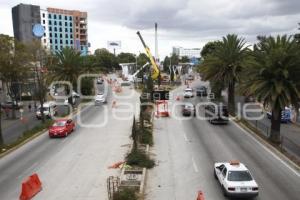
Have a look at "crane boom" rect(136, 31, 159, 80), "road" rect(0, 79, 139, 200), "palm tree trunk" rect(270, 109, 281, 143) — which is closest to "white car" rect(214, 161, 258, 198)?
"road" rect(0, 79, 139, 200)

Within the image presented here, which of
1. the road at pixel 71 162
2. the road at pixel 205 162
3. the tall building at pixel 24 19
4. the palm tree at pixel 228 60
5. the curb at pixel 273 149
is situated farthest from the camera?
the tall building at pixel 24 19

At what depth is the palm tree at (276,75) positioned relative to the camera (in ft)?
95.3

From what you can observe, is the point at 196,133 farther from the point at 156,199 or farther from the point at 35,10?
the point at 35,10

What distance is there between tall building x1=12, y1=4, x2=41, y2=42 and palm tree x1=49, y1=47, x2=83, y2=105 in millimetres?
82930

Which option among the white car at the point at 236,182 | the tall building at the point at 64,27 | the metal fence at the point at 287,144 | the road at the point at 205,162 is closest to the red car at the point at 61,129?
the road at the point at 205,162

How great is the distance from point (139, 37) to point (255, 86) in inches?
2684

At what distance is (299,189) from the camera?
19.9 m

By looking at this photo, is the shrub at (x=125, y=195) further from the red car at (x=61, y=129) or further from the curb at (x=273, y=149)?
the red car at (x=61, y=129)

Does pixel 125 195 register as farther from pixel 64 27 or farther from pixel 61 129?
pixel 64 27

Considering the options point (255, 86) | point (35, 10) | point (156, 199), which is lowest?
point (156, 199)

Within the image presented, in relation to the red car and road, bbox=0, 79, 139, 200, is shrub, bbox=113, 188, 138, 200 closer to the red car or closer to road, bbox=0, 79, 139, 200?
road, bbox=0, 79, 139, 200

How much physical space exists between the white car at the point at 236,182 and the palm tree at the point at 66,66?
122 ft

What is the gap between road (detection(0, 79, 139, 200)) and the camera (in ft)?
66.1

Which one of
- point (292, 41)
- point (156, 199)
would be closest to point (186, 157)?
point (156, 199)
